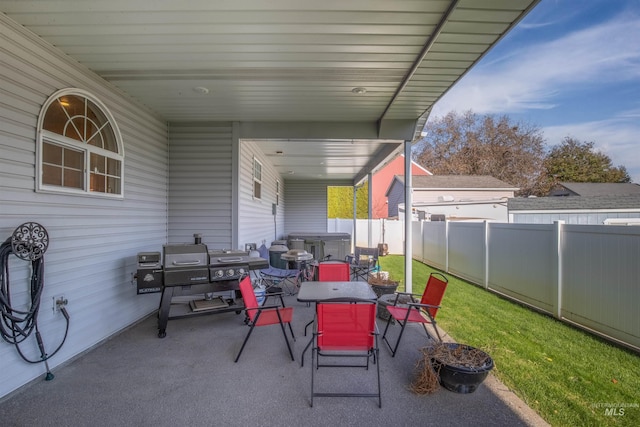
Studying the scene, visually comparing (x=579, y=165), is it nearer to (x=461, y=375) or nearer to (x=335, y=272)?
(x=335, y=272)

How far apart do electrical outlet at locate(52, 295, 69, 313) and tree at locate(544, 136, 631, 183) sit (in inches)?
1135

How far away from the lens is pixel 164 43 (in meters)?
2.75

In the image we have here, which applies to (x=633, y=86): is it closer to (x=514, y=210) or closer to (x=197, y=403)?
(x=514, y=210)

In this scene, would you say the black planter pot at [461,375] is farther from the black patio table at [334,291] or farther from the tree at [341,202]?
the tree at [341,202]

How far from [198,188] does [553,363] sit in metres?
5.01

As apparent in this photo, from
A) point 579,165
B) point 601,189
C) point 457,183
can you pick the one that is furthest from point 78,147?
point 579,165

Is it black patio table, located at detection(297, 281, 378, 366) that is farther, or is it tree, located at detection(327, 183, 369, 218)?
tree, located at detection(327, 183, 369, 218)

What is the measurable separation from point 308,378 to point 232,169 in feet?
11.2

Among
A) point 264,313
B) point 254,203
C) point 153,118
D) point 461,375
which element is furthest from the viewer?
point 254,203

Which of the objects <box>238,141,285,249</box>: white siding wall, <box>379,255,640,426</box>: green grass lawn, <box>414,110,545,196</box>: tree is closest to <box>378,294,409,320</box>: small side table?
<box>379,255,640,426</box>: green grass lawn

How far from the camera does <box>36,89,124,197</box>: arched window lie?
280 centimetres

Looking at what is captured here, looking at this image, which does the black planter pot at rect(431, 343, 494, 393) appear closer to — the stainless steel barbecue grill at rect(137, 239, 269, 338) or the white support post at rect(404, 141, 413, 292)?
the stainless steel barbecue grill at rect(137, 239, 269, 338)

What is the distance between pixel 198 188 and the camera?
4.94 m

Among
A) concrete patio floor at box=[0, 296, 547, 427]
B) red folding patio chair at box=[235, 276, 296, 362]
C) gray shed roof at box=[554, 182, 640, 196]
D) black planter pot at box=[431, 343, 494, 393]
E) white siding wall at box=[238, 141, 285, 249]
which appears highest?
gray shed roof at box=[554, 182, 640, 196]
